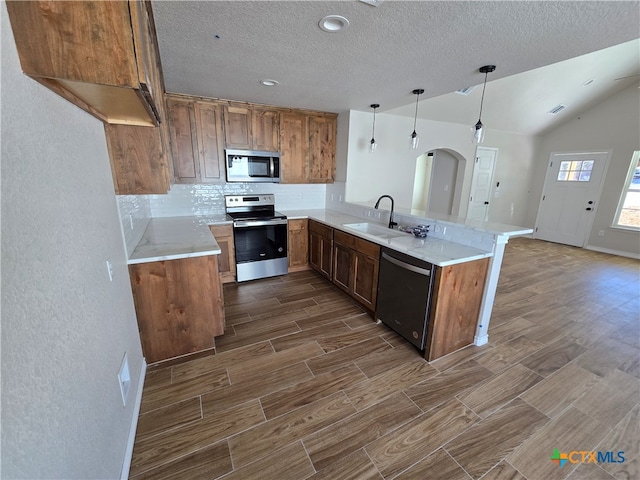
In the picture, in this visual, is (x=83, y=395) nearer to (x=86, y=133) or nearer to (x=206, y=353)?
(x=86, y=133)

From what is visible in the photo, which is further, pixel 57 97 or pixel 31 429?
pixel 57 97

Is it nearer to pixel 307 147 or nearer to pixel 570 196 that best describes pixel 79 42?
pixel 307 147

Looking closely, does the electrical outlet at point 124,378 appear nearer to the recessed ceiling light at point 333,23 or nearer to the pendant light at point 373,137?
the recessed ceiling light at point 333,23

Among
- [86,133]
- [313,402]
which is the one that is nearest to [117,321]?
[86,133]

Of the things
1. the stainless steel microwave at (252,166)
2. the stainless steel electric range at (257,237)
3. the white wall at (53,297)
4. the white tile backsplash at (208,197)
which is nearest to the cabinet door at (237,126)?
the stainless steel microwave at (252,166)

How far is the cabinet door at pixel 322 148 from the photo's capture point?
157 inches

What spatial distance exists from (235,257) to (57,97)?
2.69 metres

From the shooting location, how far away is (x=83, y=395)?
0.99 metres

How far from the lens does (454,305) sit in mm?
2193

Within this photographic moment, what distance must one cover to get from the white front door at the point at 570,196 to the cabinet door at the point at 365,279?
20.4ft

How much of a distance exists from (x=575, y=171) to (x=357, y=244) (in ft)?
21.0

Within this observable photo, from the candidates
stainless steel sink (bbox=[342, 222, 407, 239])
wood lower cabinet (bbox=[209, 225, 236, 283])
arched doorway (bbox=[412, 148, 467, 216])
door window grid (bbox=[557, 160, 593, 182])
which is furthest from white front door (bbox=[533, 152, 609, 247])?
wood lower cabinet (bbox=[209, 225, 236, 283])

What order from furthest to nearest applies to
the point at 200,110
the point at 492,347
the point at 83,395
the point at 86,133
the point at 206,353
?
the point at 200,110 → the point at 492,347 → the point at 206,353 → the point at 86,133 → the point at 83,395

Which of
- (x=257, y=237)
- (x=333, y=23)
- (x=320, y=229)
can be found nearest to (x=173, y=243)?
(x=257, y=237)
